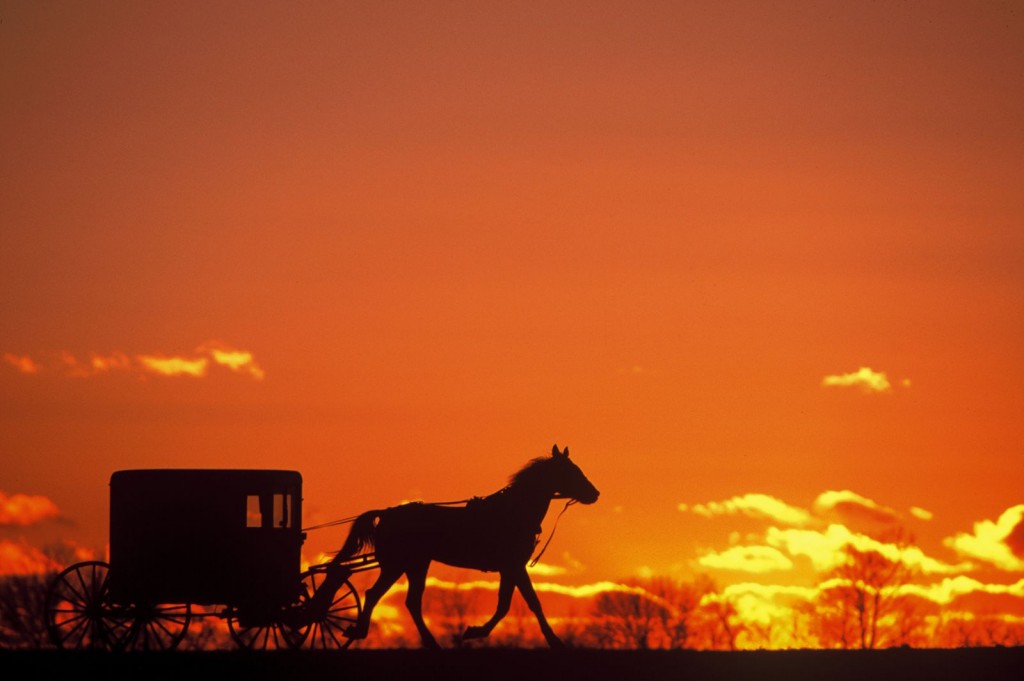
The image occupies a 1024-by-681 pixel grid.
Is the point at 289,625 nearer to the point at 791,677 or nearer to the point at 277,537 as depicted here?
the point at 277,537

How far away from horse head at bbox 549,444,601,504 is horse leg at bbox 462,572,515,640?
1.67 metres

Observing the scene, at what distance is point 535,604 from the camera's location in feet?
79.3

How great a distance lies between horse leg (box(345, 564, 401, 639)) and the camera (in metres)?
24.6

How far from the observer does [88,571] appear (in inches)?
957

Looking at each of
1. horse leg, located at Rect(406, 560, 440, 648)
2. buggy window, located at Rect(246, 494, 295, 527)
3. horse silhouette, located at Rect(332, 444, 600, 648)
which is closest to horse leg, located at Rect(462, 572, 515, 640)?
horse silhouette, located at Rect(332, 444, 600, 648)

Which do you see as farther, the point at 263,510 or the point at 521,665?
the point at 263,510

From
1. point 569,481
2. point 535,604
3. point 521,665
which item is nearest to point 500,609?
point 535,604

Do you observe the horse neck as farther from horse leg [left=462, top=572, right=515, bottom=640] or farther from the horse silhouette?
horse leg [left=462, top=572, right=515, bottom=640]

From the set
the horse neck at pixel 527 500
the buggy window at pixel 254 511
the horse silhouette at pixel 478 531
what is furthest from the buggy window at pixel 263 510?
the horse neck at pixel 527 500

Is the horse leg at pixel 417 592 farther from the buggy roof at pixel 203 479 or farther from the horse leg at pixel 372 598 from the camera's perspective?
the buggy roof at pixel 203 479

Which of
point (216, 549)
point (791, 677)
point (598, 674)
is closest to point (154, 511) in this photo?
point (216, 549)

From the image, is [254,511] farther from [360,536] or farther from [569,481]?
[569,481]

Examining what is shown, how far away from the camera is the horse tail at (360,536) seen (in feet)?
83.6

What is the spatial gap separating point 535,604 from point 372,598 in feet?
8.65
